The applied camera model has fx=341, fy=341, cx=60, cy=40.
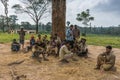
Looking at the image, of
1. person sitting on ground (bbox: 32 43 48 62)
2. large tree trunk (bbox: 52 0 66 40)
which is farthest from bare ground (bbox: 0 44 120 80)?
large tree trunk (bbox: 52 0 66 40)

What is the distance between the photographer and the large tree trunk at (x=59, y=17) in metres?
17.7

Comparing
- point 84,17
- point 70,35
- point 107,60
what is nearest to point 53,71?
point 107,60

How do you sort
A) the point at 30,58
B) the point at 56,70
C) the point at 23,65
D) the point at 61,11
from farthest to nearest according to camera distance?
the point at 61,11 < the point at 30,58 < the point at 23,65 < the point at 56,70

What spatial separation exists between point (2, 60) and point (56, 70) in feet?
13.6

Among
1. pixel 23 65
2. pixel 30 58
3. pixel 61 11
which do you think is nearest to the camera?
pixel 23 65

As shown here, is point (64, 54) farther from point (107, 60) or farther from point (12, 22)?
point (12, 22)

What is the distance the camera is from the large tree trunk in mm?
17734

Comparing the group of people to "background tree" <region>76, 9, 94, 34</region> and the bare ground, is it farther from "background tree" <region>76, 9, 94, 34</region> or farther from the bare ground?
"background tree" <region>76, 9, 94, 34</region>

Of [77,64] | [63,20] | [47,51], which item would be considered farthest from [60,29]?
[77,64]

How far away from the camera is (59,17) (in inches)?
704

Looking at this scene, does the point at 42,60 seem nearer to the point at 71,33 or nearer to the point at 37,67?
the point at 37,67

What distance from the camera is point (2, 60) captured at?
17250 mm

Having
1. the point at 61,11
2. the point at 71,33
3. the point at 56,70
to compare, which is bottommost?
the point at 56,70

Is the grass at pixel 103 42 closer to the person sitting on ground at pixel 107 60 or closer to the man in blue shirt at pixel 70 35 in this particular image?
the man in blue shirt at pixel 70 35
